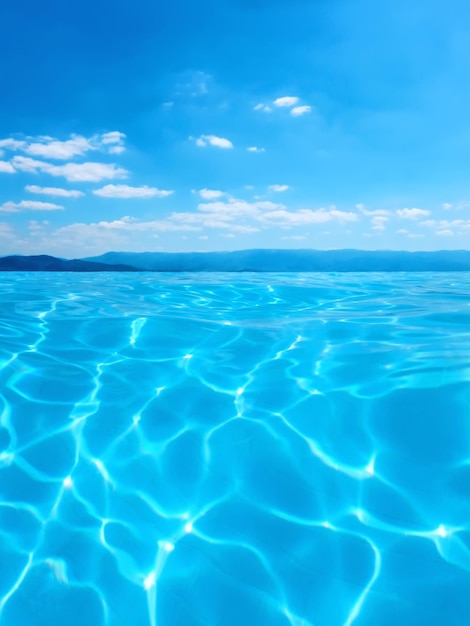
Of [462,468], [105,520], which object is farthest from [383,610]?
[105,520]

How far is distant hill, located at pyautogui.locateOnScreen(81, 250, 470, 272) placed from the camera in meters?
20.3

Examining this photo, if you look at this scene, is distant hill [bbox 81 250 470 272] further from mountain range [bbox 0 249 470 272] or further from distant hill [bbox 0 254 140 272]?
distant hill [bbox 0 254 140 272]

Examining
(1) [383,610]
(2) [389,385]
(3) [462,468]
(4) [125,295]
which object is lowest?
(1) [383,610]

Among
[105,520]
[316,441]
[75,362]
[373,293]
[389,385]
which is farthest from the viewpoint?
[373,293]

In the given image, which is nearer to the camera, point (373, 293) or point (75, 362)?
point (75, 362)

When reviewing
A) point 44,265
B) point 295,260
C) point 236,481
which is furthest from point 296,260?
point 236,481

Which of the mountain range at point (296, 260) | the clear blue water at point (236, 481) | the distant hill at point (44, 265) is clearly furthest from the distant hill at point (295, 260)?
the clear blue water at point (236, 481)

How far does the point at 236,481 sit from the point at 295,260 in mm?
21054

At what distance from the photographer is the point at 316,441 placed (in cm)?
Result: 201

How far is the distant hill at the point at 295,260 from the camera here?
20.3 meters

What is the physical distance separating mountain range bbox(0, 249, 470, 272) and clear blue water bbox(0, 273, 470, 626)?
16.0 meters

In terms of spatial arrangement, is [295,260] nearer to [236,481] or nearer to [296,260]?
[296,260]

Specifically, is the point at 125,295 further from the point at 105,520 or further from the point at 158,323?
the point at 105,520

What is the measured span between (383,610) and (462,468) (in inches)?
28.6
